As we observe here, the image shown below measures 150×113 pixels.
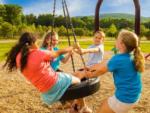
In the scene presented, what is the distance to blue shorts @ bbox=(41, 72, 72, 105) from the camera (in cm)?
545

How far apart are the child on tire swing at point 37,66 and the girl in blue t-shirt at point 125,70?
0.85 meters

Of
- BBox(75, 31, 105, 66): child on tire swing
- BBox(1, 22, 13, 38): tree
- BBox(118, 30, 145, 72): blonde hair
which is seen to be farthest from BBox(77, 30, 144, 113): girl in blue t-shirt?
BBox(1, 22, 13, 38): tree

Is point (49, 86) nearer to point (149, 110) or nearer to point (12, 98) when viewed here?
point (149, 110)

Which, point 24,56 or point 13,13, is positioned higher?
point 24,56

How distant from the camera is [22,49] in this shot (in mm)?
5230

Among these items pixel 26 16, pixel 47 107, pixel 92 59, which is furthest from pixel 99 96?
pixel 26 16

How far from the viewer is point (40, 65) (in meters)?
5.19

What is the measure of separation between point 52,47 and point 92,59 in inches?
32.9

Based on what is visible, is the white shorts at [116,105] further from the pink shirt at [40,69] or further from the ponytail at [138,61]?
the pink shirt at [40,69]

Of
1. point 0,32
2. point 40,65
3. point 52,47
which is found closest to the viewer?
point 40,65

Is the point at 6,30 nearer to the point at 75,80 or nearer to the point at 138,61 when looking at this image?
the point at 75,80

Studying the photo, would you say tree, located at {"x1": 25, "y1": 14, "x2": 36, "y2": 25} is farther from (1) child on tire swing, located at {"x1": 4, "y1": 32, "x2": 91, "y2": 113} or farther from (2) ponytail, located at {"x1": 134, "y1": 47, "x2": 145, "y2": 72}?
(2) ponytail, located at {"x1": 134, "y1": 47, "x2": 145, "y2": 72}

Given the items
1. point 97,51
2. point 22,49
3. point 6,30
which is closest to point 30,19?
point 6,30

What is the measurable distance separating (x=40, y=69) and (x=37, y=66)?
71mm
